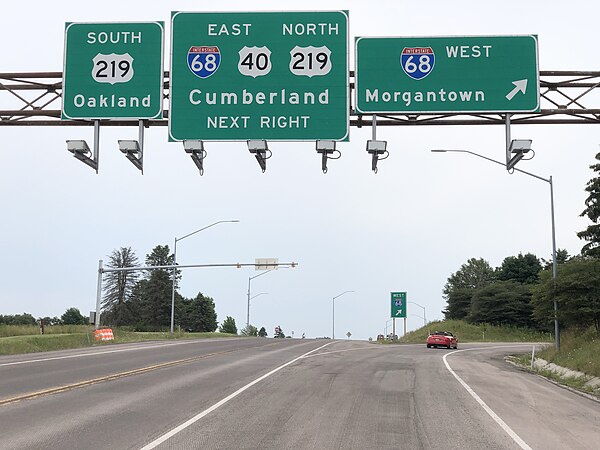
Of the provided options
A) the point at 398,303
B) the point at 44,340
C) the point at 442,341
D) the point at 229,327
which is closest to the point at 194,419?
the point at 44,340

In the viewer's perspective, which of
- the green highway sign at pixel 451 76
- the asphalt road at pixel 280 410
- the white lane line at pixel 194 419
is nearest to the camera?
the white lane line at pixel 194 419

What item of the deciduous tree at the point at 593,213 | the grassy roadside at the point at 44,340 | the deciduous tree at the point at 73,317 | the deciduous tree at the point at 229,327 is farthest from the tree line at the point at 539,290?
the deciduous tree at the point at 73,317

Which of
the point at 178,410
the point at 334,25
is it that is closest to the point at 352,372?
the point at 178,410

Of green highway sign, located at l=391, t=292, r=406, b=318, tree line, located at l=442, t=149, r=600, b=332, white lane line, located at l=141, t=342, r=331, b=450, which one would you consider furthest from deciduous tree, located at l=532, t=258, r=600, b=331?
green highway sign, located at l=391, t=292, r=406, b=318

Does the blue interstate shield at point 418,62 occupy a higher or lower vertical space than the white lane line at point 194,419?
higher

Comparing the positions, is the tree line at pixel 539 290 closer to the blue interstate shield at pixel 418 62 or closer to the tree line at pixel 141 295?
the blue interstate shield at pixel 418 62

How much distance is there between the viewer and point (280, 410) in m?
12.3

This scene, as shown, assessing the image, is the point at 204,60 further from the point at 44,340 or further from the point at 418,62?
the point at 44,340

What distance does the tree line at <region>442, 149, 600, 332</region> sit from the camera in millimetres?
25359

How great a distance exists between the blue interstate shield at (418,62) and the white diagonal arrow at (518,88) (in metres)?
1.84

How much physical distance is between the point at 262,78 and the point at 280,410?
23.6ft

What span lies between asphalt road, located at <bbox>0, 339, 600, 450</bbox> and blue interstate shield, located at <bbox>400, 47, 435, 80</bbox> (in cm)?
713

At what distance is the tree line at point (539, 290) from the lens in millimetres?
25359

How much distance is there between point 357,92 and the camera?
14.7 meters
